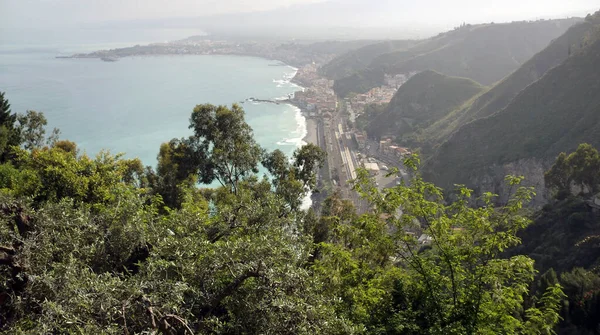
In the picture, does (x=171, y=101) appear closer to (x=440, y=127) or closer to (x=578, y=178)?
(x=440, y=127)

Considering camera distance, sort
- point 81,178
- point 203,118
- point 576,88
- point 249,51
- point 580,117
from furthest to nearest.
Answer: point 249,51 < point 576,88 < point 580,117 < point 203,118 < point 81,178

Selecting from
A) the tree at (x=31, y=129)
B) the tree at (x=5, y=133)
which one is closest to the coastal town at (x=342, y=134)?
the tree at (x=5, y=133)

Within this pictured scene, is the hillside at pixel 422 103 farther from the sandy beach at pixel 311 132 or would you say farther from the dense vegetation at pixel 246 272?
the dense vegetation at pixel 246 272

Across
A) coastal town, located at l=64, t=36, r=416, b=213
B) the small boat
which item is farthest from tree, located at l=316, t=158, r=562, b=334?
the small boat

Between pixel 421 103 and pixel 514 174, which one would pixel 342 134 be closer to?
pixel 421 103

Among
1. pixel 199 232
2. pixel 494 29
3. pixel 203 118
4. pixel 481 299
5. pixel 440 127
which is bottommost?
pixel 440 127

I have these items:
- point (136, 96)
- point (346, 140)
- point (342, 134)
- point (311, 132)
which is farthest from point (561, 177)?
point (136, 96)

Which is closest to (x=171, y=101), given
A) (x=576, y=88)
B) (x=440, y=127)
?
(x=440, y=127)
